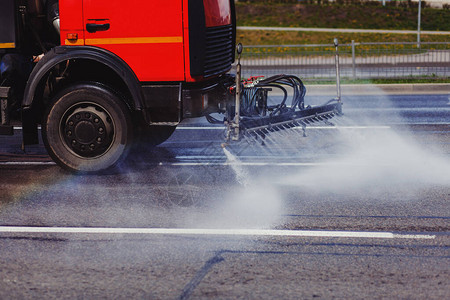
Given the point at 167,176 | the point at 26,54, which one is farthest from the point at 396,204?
the point at 26,54

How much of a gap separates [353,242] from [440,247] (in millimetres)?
630

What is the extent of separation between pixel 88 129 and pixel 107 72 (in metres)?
0.68

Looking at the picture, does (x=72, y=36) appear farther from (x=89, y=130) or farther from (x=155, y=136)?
(x=155, y=136)

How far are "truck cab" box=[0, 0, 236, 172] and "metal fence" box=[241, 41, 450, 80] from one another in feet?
32.0

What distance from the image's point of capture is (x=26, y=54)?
8.06m

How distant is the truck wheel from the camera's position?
771 centimetres

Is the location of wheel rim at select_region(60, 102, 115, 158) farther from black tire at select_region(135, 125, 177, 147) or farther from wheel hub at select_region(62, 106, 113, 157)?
black tire at select_region(135, 125, 177, 147)

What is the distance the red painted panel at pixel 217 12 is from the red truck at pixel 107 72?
11 millimetres

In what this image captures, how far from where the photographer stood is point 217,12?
789cm

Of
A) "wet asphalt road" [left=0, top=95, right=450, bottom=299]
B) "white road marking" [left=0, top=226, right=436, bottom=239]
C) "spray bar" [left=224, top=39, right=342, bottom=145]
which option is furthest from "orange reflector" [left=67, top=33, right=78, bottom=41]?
"white road marking" [left=0, top=226, right=436, bottom=239]

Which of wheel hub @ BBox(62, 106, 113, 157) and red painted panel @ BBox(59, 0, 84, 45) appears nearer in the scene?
red painted panel @ BBox(59, 0, 84, 45)

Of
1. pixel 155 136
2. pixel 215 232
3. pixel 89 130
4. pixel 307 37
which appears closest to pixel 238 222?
pixel 215 232

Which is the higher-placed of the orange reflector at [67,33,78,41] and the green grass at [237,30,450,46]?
the orange reflector at [67,33,78,41]

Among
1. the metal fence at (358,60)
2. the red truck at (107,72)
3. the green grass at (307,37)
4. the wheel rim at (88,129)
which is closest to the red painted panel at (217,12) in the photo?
the red truck at (107,72)
